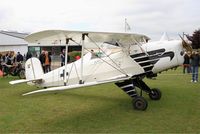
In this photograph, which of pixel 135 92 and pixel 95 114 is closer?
pixel 95 114

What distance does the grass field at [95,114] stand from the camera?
686cm

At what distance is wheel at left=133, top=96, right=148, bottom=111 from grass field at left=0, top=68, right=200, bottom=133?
0.16 metres

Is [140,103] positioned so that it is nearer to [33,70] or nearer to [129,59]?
[129,59]

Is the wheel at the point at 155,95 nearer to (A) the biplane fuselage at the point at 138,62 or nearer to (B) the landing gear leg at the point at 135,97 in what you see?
(A) the biplane fuselage at the point at 138,62

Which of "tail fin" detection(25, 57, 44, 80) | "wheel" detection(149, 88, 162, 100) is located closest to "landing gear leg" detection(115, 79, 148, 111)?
"wheel" detection(149, 88, 162, 100)

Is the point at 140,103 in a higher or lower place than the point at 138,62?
lower

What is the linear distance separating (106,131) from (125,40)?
12.5ft

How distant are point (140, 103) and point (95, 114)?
1.39 meters

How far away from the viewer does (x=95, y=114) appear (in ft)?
27.0

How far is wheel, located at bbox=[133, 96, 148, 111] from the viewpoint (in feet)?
28.3

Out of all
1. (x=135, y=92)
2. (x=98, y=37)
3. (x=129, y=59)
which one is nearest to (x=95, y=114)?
(x=135, y=92)

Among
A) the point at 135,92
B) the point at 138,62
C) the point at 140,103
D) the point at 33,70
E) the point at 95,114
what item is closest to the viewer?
the point at 95,114

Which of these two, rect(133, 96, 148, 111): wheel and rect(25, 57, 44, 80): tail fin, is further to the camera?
rect(25, 57, 44, 80): tail fin

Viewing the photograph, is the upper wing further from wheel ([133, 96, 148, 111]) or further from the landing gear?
wheel ([133, 96, 148, 111])
